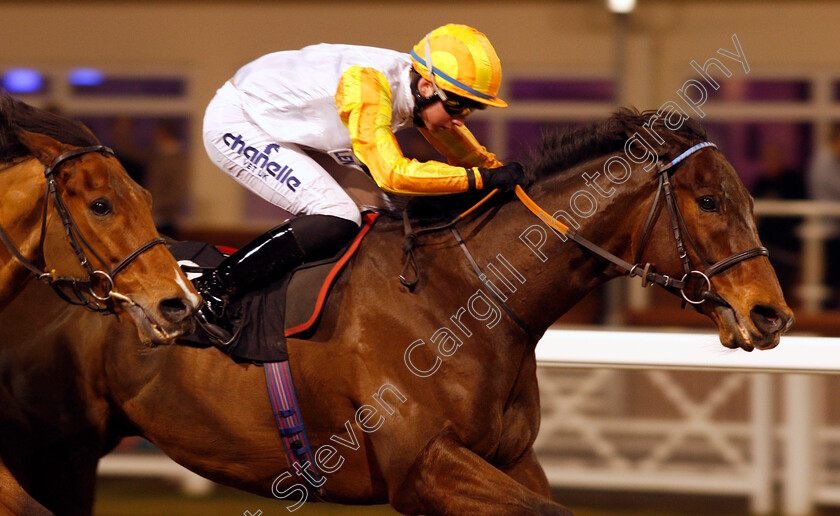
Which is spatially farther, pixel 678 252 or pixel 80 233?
pixel 678 252

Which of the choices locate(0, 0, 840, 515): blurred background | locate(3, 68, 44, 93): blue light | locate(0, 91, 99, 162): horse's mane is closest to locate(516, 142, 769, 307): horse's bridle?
locate(0, 91, 99, 162): horse's mane

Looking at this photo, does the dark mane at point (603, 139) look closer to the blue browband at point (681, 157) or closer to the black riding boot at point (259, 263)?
the blue browband at point (681, 157)

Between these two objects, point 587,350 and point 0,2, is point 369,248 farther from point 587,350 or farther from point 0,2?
point 0,2

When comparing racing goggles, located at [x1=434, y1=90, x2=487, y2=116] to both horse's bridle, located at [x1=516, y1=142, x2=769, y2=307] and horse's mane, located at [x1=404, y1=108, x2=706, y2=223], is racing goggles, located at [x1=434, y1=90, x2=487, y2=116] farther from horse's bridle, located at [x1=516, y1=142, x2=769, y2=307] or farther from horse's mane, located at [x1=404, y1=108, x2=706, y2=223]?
horse's bridle, located at [x1=516, y1=142, x2=769, y2=307]

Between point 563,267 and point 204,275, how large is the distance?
1016 mm

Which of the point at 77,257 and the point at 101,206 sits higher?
the point at 101,206

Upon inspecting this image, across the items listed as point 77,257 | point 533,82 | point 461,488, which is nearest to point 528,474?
point 461,488

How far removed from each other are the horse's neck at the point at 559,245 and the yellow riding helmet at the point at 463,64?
320 mm

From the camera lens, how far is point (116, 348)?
9.54 ft

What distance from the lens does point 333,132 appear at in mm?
2959

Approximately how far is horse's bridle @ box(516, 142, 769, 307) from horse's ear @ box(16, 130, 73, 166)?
53.1 inches

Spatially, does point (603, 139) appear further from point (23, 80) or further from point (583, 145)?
point (23, 80)

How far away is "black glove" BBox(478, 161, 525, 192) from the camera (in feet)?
9.01

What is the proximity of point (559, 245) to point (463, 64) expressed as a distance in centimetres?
56
